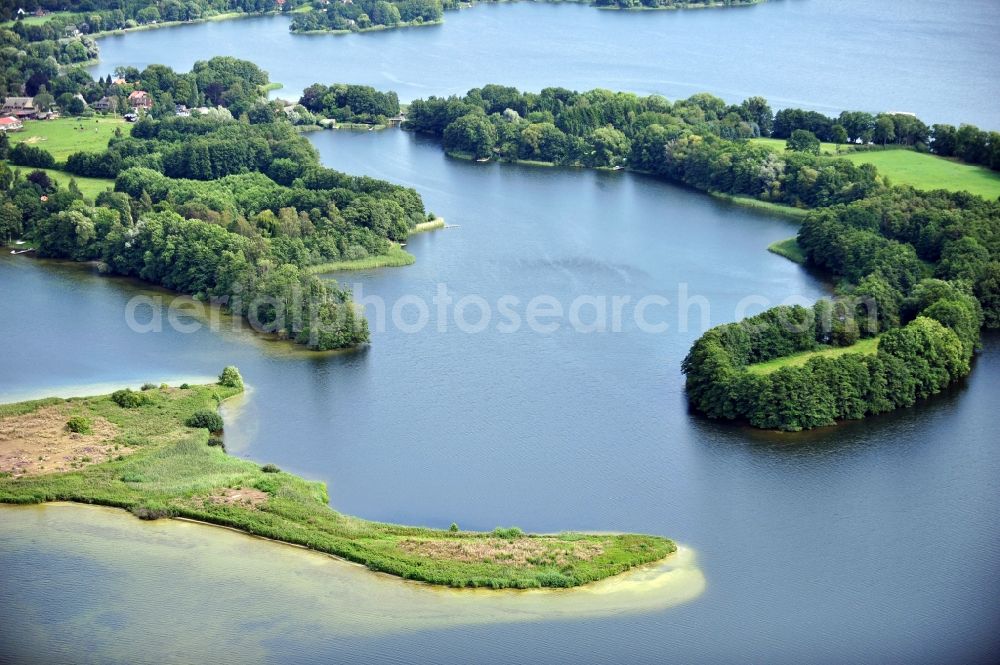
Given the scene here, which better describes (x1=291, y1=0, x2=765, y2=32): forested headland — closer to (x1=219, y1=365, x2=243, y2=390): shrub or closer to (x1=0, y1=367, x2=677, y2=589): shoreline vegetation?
(x1=219, y1=365, x2=243, y2=390): shrub

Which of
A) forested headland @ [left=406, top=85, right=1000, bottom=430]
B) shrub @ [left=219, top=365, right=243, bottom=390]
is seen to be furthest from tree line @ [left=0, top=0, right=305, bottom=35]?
shrub @ [left=219, top=365, right=243, bottom=390]

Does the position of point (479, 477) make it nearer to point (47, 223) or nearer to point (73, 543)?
point (73, 543)

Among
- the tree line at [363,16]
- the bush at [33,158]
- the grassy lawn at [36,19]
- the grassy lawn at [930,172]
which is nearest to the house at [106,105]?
the bush at [33,158]

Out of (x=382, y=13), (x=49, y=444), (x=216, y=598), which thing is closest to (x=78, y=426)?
(x=49, y=444)

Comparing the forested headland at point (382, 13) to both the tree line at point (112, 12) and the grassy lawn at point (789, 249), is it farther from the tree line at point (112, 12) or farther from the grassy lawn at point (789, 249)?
the grassy lawn at point (789, 249)

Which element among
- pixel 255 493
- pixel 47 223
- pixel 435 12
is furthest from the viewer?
pixel 435 12

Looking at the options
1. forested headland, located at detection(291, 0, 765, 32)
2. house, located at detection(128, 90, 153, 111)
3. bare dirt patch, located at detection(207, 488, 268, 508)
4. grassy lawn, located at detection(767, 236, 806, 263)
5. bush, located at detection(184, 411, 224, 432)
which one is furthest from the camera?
forested headland, located at detection(291, 0, 765, 32)

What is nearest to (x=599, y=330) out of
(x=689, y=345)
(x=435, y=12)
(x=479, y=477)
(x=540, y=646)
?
(x=689, y=345)
